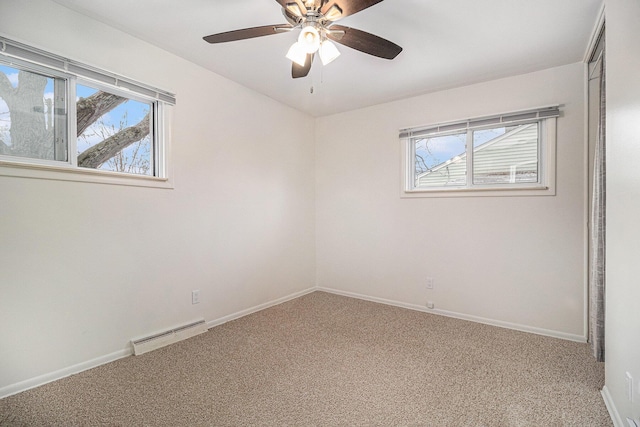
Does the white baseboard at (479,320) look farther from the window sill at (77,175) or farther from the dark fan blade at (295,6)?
the dark fan blade at (295,6)

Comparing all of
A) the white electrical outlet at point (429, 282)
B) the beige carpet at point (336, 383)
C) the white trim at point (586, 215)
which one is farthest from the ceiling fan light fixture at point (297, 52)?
the white electrical outlet at point (429, 282)

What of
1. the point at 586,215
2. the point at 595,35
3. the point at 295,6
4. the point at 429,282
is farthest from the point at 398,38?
the point at 429,282

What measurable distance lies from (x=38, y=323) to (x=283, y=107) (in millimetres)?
2984

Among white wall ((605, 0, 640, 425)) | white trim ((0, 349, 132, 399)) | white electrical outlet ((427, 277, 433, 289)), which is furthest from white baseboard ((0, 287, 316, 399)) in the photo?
white wall ((605, 0, 640, 425))

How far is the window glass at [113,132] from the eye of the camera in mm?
2166

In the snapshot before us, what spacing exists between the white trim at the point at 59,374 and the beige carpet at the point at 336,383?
0.05m

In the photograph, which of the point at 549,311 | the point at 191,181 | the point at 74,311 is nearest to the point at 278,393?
the point at 74,311

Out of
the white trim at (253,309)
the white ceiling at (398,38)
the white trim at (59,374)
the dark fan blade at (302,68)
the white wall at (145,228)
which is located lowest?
the white trim at (253,309)

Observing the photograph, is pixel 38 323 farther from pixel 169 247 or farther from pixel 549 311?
pixel 549 311

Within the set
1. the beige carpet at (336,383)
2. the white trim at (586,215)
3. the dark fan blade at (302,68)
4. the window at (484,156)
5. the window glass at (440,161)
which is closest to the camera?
the beige carpet at (336,383)

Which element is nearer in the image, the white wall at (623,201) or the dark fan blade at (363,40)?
the white wall at (623,201)

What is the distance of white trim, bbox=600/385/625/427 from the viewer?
1527mm

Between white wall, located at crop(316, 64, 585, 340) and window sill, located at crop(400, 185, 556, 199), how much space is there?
2.1 inches

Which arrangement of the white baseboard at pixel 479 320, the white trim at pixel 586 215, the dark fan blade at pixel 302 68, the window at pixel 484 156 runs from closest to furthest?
the dark fan blade at pixel 302 68, the white trim at pixel 586 215, the white baseboard at pixel 479 320, the window at pixel 484 156
